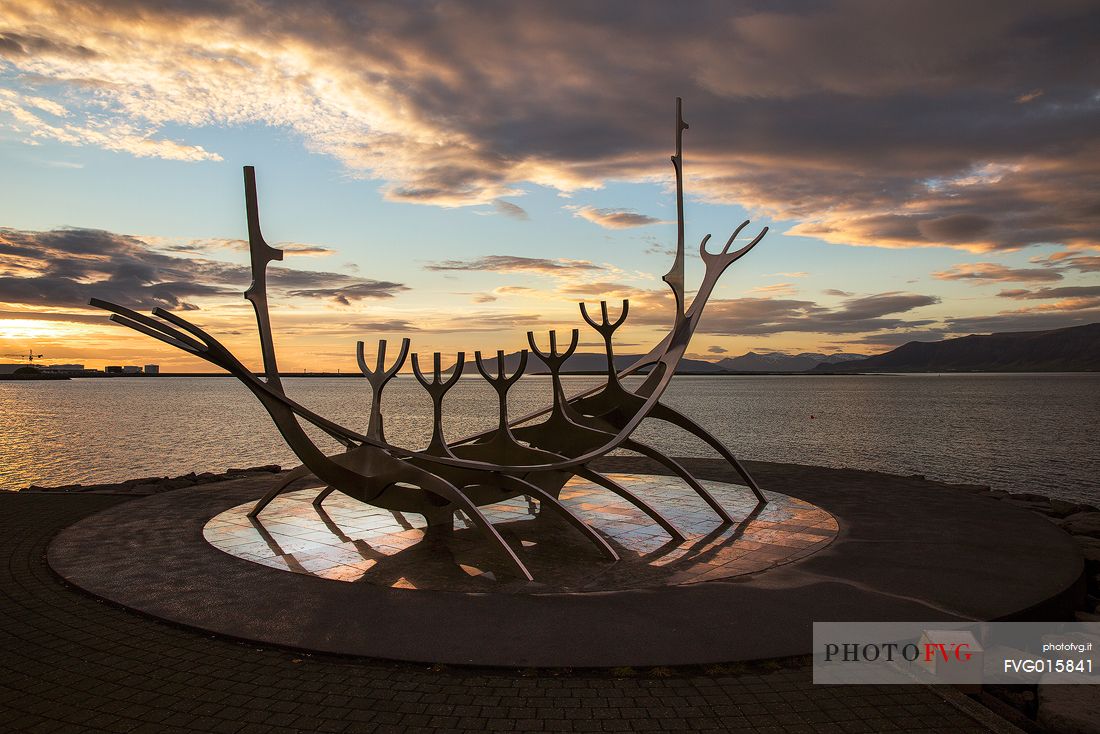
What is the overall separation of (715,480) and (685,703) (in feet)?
42.0

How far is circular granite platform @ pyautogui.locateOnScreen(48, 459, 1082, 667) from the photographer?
22.5 feet

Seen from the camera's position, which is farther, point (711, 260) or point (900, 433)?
point (900, 433)

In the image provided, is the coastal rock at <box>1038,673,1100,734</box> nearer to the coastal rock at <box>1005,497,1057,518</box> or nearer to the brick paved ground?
the brick paved ground

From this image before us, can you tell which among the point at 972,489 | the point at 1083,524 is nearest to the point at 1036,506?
the point at 972,489

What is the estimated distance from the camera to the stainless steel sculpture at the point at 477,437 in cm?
1023

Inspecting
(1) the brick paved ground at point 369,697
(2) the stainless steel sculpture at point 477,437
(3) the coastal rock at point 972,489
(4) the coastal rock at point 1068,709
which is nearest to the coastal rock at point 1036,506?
(3) the coastal rock at point 972,489

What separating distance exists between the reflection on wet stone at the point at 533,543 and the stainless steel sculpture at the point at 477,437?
14.8 inches

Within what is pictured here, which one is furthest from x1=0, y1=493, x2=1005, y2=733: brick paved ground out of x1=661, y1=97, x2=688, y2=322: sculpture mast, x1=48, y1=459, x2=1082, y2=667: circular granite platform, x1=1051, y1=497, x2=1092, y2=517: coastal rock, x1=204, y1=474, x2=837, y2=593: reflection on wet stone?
x1=1051, y1=497, x2=1092, y2=517: coastal rock

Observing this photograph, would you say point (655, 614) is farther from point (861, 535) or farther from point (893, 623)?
point (861, 535)

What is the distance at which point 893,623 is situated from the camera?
291 inches

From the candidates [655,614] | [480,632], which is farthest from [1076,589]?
[480,632]

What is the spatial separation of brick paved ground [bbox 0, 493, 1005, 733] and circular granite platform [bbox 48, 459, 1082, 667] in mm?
311

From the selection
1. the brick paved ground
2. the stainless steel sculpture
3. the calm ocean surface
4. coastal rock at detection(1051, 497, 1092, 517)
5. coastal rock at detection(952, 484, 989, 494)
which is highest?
the stainless steel sculpture

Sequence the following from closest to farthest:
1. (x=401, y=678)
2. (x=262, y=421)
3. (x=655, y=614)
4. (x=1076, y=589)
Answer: (x=401, y=678) → (x=655, y=614) → (x=1076, y=589) → (x=262, y=421)
